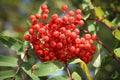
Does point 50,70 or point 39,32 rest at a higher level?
point 39,32

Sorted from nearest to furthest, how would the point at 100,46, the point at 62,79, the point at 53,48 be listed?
the point at 62,79
the point at 53,48
the point at 100,46

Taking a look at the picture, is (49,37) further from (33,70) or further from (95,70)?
(95,70)

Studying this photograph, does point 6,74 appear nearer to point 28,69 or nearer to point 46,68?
point 28,69

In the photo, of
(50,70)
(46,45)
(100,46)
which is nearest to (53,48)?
(46,45)

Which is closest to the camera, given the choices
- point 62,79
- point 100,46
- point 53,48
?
point 62,79

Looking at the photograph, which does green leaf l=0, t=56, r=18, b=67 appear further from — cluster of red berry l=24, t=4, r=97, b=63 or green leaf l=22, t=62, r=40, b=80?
cluster of red berry l=24, t=4, r=97, b=63

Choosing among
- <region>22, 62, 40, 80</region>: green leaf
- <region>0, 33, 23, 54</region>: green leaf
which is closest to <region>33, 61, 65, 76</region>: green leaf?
<region>22, 62, 40, 80</region>: green leaf
